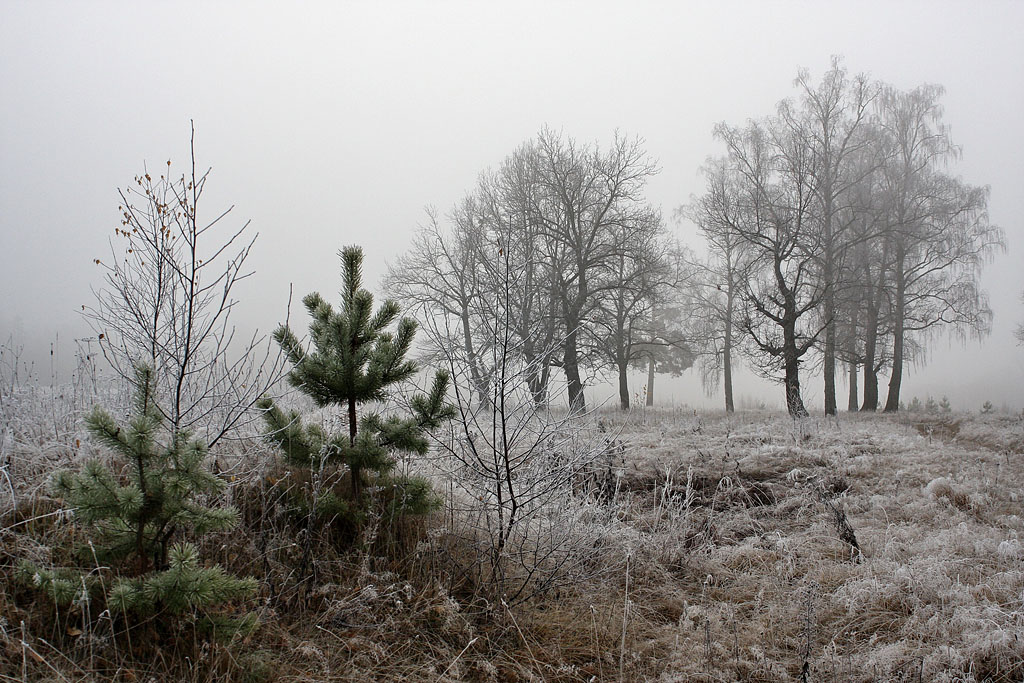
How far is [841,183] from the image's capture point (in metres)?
16.4

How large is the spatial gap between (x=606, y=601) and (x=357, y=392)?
2043 millimetres

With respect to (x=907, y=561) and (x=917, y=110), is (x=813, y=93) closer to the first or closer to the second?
(x=917, y=110)

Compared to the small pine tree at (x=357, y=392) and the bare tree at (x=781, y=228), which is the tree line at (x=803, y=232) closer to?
the bare tree at (x=781, y=228)

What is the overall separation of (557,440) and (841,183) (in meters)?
16.1

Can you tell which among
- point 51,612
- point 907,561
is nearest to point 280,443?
point 51,612

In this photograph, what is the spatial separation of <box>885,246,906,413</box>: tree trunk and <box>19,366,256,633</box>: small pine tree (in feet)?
62.7

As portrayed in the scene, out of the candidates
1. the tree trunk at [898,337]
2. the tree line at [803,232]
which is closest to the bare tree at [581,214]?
the tree line at [803,232]

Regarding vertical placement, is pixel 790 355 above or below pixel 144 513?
above

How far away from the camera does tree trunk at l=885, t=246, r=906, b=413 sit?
17.1 meters

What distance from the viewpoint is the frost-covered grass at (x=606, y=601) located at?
2674mm

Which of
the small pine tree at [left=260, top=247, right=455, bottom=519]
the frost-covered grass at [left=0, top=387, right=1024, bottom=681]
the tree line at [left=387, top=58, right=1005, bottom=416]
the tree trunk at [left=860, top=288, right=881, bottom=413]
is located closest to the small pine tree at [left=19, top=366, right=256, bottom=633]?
the frost-covered grass at [left=0, top=387, right=1024, bottom=681]

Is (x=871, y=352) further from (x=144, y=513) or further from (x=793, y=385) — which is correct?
(x=144, y=513)

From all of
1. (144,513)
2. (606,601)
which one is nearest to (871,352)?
(606,601)

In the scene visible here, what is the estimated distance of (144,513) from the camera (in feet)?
8.14
